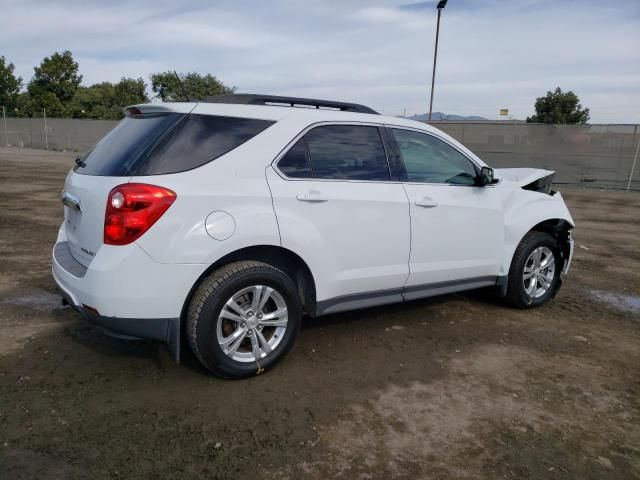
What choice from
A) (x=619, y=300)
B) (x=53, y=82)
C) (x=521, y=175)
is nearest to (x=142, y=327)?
(x=521, y=175)

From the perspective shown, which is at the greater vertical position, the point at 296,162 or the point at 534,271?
the point at 296,162

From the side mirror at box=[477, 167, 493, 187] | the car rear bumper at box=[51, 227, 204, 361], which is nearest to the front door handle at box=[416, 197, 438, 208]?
the side mirror at box=[477, 167, 493, 187]

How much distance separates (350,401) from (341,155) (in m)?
1.70

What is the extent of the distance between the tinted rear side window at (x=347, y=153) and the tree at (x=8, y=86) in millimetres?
60159

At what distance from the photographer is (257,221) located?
10.3 ft

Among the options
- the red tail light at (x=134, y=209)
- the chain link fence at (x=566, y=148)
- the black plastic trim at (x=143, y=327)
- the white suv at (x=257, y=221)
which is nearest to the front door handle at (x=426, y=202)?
the white suv at (x=257, y=221)

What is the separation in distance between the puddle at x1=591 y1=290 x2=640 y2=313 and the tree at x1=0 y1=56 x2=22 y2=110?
60.8 meters

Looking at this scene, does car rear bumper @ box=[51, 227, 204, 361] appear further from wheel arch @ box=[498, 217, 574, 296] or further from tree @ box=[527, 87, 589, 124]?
tree @ box=[527, 87, 589, 124]

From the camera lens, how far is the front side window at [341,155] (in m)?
3.45

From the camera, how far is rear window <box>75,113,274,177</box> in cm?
302

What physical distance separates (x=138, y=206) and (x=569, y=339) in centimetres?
355

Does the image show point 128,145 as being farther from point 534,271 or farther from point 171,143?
point 534,271

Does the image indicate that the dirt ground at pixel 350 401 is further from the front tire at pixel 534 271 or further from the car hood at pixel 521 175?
the car hood at pixel 521 175

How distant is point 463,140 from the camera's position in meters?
19.9
